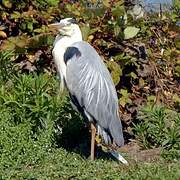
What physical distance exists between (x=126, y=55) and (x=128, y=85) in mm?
398

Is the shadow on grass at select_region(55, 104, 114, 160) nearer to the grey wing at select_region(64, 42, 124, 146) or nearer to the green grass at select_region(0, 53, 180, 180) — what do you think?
the green grass at select_region(0, 53, 180, 180)

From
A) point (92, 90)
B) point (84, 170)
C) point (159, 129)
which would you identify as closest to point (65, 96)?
point (92, 90)

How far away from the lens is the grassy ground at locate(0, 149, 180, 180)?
5.36 meters

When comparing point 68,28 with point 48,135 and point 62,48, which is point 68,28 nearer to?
point 62,48

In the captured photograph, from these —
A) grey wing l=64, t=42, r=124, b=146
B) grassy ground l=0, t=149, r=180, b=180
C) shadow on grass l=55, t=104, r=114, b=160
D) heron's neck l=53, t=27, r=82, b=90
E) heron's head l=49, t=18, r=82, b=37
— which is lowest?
shadow on grass l=55, t=104, r=114, b=160

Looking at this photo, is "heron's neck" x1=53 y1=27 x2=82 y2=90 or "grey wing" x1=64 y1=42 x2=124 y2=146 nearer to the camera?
"grey wing" x1=64 y1=42 x2=124 y2=146

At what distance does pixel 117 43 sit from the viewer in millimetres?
8023

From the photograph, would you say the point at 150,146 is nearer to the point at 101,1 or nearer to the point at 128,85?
the point at 128,85

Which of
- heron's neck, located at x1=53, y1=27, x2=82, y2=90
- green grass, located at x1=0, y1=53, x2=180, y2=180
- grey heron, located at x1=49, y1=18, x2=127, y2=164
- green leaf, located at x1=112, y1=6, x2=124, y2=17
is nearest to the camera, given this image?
green grass, located at x1=0, y1=53, x2=180, y2=180

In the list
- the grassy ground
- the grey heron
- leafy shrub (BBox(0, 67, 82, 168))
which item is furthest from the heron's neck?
the grassy ground

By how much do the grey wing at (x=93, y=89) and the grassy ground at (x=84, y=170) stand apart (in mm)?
402

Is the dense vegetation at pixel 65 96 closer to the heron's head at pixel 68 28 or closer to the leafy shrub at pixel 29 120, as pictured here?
the leafy shrub at pixel 29 120

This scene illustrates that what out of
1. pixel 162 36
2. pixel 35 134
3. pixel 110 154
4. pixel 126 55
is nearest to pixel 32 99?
pixel 35 134

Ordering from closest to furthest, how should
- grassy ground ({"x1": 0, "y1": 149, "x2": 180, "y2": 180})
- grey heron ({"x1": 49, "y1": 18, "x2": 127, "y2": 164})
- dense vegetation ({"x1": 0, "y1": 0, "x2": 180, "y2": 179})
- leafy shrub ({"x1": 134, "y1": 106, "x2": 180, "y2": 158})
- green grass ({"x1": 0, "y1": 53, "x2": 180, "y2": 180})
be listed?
grassy ground ({"x1": 0, "y1": 149, "x2": 180, "y2": 180})
green grass ({"x1": 0, "y1": 53, "x2": 180, "y2": 180})
dense vegetation ({"x1": 0, "y1": 0, "x2": 180, "y2": 179})
grey heron ({"x1": 49, "y1": 18, "x2": 127, "y2": 164})
leafy shrub ({"x1": 134, "y1": 106, "x2": 180, "y2": 158})
